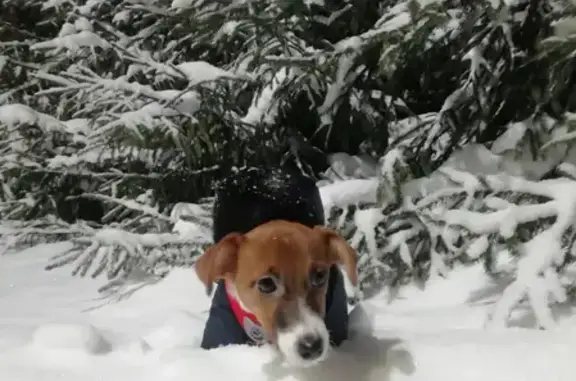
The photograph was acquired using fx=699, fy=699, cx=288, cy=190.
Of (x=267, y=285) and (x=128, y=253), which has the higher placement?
(x=267, y=285)

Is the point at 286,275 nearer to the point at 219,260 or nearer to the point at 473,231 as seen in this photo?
the point at 219,260

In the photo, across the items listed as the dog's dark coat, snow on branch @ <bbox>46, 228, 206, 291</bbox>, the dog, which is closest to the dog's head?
the dog

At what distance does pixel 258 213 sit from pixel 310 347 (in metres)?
0.55

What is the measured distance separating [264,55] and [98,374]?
1195 millimetres

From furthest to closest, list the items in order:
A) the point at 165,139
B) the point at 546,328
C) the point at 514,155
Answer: the point at 165,139, the point at 514,155, the point at 546,328

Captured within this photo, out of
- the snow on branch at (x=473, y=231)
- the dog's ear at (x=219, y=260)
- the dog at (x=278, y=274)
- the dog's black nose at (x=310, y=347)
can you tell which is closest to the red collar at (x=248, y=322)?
the dog at (x=278, y=274)

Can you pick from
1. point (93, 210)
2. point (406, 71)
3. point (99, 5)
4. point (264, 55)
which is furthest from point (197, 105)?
point (93, 210)

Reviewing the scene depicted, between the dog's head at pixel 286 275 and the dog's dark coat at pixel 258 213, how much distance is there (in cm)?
11

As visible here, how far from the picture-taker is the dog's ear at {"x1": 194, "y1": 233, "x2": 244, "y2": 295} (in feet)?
5.24

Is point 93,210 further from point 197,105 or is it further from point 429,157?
point 429,157

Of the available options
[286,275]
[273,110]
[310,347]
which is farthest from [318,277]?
[273,110]

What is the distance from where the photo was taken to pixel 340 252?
1.63 metres

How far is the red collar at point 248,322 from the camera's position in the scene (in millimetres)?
1646

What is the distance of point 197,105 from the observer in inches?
105
